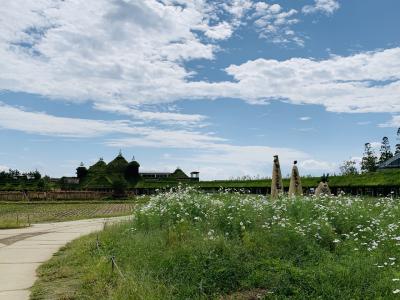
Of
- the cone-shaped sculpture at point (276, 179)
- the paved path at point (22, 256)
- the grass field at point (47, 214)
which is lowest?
the paved path at point (22, 256)

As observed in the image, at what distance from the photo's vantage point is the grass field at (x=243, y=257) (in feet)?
23.7

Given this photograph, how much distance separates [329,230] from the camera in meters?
9.99

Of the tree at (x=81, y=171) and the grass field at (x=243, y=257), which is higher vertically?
the tree at (x=81, y=171)

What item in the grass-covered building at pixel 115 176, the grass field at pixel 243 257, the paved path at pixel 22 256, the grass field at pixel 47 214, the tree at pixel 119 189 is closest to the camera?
the grass field at pixel 243 257

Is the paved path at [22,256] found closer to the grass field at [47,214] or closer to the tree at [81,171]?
the grass field at [47,214]

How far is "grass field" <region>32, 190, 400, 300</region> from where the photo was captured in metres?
7.24

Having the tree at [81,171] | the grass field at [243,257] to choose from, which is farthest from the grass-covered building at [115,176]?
the grass field at [243,257]

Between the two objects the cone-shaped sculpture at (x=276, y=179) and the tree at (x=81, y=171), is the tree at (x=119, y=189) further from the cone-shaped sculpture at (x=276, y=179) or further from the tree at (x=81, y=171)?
the cone-shaped sculpture at (x=276, y=179)

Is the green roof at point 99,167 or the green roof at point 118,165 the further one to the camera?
the green roof at point 99,167

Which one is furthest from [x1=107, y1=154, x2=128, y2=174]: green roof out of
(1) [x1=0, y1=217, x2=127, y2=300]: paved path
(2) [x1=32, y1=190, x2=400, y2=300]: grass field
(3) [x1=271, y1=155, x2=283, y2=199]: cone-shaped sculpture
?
(2) [x1=32, y1=190, x2=400, y2=300]: grass field

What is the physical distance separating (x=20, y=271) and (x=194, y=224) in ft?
13.3

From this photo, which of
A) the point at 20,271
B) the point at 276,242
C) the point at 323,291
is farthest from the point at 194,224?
the point at 323,291

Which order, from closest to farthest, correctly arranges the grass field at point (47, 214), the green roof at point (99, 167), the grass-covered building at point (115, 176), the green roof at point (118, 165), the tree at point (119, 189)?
the grass field at point (47, 214) → the tree at point (119, 189) → the grass-covered building at point (115, 176) → the green roof at point (118, 165) → the green roof at point (99, 167)

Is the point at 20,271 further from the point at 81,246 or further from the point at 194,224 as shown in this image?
the point at 194,224
